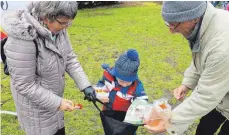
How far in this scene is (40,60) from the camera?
6.88ft

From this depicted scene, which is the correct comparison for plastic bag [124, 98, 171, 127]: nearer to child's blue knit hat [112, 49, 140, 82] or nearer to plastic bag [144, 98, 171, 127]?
plastic bag [144, 98, 171, 127]

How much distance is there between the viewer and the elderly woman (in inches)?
78.0

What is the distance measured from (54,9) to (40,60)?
35cm

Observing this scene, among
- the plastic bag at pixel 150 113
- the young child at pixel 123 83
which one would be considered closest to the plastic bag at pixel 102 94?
the young child at pixel 123 83

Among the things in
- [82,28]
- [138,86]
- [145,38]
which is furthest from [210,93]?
[82,28]

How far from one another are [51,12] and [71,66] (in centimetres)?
65

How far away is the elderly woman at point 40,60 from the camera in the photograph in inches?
78.0

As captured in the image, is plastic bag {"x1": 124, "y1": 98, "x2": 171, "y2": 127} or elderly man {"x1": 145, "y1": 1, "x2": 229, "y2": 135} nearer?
elderly man {"x1": 145, "y1": 1, "x2": 229, "y2": 135}

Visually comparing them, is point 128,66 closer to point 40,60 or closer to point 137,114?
point 137,114

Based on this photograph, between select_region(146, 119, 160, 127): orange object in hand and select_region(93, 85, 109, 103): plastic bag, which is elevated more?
select_region(146, 119, 160, 127): orange object in hand

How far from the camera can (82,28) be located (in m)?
7.30

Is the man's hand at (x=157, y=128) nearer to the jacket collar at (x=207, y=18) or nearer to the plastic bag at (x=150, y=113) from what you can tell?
the plastic bag at (x=150, y=113)

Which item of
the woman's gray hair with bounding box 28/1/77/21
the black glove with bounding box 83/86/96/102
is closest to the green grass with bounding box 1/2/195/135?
the black glove with bounding box 83/86/96/102

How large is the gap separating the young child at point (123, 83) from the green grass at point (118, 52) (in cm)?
104
